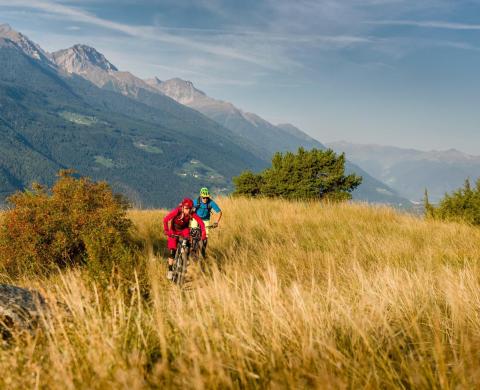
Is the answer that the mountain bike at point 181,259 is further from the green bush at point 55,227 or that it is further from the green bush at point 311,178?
the green bush at point 311,178

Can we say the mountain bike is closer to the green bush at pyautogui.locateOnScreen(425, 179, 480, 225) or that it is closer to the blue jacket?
the blue jacket

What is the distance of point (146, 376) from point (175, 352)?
0.31 m

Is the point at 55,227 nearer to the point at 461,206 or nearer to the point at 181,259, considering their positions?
the point at 181,259

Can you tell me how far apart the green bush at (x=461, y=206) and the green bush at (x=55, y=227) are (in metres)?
12.6

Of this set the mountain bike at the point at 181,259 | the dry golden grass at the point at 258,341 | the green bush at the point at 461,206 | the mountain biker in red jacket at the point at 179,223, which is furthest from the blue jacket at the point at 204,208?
the green bush at the point at 461,206

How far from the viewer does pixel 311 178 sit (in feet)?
88.3

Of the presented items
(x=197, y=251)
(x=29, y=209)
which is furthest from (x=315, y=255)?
(x=29, y=209)

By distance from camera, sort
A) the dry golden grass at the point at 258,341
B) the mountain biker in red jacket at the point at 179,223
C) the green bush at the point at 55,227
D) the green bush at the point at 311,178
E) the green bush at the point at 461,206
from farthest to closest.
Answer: the green bush at the point at 311,178 → the green bush at the point at 461,206 → the green bush at the point at 55,227 → the mountain biker in red jacket at the point at 179,223 → the dry golden grass at the point at 258,341

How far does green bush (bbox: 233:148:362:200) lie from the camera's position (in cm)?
2619

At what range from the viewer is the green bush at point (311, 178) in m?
26.2

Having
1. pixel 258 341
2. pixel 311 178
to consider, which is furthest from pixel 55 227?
pixel 311 178

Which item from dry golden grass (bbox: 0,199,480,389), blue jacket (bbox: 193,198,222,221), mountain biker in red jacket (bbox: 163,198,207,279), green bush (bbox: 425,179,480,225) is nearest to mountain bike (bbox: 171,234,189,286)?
mountain biker in red jacket (bbox: 163,198,207,279)

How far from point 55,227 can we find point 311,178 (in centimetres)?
2008

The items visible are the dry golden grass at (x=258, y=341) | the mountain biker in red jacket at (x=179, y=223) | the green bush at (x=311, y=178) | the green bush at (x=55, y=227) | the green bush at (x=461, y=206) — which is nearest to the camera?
Answer: the dry golden grass at (x=258, y=341)
